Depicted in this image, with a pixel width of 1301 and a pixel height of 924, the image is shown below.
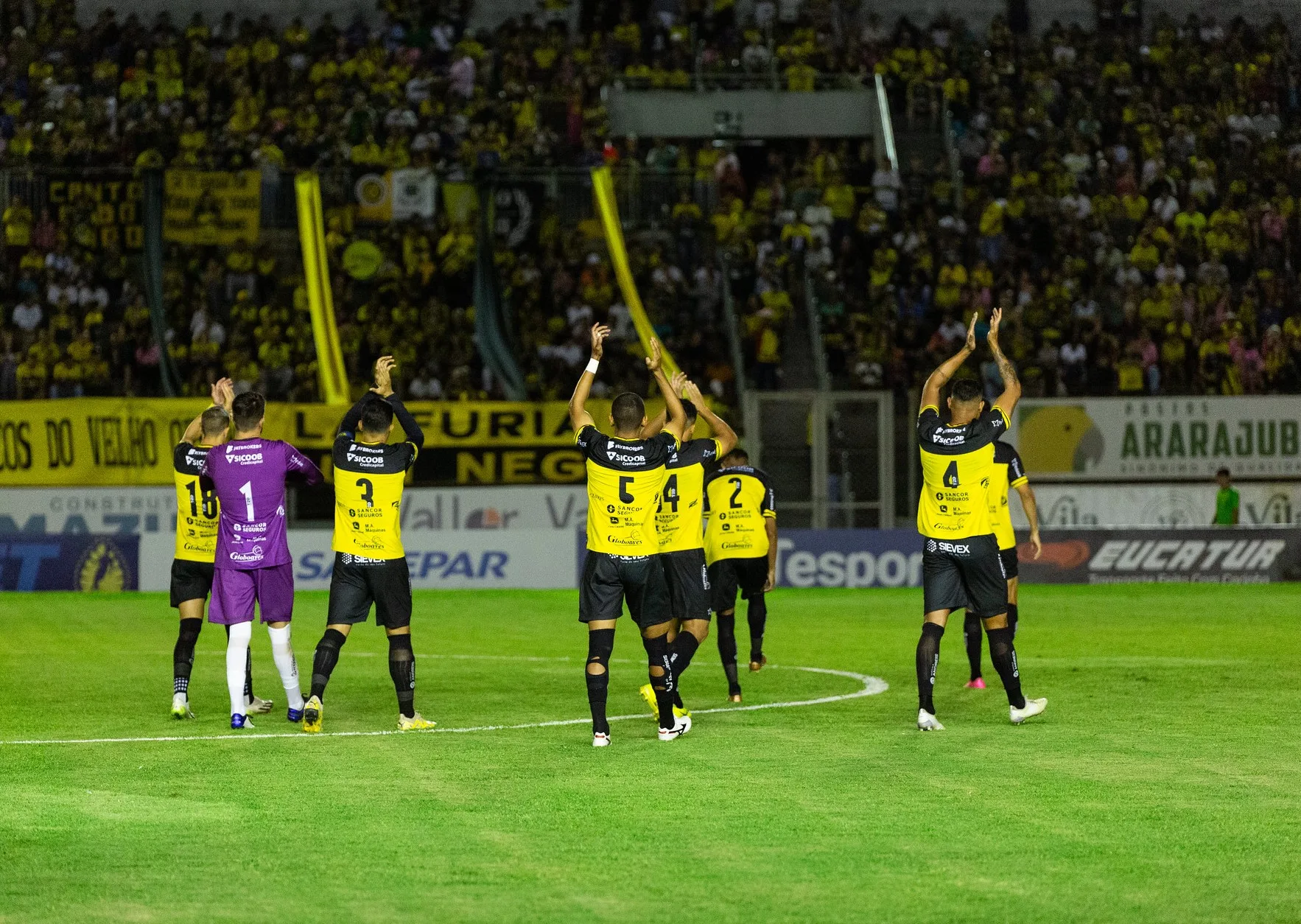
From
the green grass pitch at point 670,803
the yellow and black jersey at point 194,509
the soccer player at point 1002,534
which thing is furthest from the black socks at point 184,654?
the soccer player at point 1002,534

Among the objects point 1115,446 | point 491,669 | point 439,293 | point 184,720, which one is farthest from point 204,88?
point 184,720

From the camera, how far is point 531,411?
2972cm

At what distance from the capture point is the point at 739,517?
15320mm

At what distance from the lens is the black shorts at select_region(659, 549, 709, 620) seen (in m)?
12.9

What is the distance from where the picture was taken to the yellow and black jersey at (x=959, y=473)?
12.2m

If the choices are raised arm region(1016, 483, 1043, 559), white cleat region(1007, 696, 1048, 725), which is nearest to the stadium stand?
raised arm region(1016, 483, 1043, 559)

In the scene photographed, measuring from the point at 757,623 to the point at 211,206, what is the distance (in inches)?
712

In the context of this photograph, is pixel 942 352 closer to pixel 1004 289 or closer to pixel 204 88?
pixel 1004 289

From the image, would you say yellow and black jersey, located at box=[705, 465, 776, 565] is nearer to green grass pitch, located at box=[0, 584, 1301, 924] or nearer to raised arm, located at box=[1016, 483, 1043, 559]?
green grass pitch, located at box=[0, 584, 1301, 924]

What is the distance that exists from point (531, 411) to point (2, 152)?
1330 centimetres

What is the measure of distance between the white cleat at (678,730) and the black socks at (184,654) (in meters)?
3.74

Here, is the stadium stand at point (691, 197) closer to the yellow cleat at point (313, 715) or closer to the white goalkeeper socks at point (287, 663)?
the white goalkeeper socks at point (287, 663)

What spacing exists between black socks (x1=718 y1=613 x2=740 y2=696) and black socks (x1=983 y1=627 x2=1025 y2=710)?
245cm

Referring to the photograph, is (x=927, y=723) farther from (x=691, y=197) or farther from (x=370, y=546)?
(x=691, y=197)
